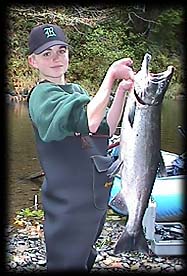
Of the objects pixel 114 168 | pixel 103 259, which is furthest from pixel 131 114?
pixel 103 259

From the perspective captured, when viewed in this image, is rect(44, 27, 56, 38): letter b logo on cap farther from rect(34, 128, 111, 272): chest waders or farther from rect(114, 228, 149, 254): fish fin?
rect(114, 228, 149, 254): fish fin

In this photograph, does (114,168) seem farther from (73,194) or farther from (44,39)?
(44,39)

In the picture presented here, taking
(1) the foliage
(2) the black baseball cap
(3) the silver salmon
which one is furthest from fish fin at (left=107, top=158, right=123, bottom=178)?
(1) the foliage

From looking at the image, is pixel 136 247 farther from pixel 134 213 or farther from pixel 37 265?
pixel 37 265

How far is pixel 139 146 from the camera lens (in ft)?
6.47

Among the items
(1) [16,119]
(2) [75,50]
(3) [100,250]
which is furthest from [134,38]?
(1) [16,119]

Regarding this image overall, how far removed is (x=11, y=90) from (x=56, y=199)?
12.2ft

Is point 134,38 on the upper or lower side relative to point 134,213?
upper

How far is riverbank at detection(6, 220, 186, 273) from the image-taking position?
3.57 meters

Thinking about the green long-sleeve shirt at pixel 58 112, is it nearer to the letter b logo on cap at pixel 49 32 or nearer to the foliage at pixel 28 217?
the letter b logo on cap at pixel 49 32

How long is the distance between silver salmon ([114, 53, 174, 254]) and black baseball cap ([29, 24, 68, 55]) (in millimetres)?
392

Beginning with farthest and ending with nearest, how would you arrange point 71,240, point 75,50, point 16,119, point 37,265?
point 16,119
point 75,50
point 37,265
point 71,240

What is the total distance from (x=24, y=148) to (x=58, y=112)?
461 cm

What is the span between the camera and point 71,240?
84.0 inches
